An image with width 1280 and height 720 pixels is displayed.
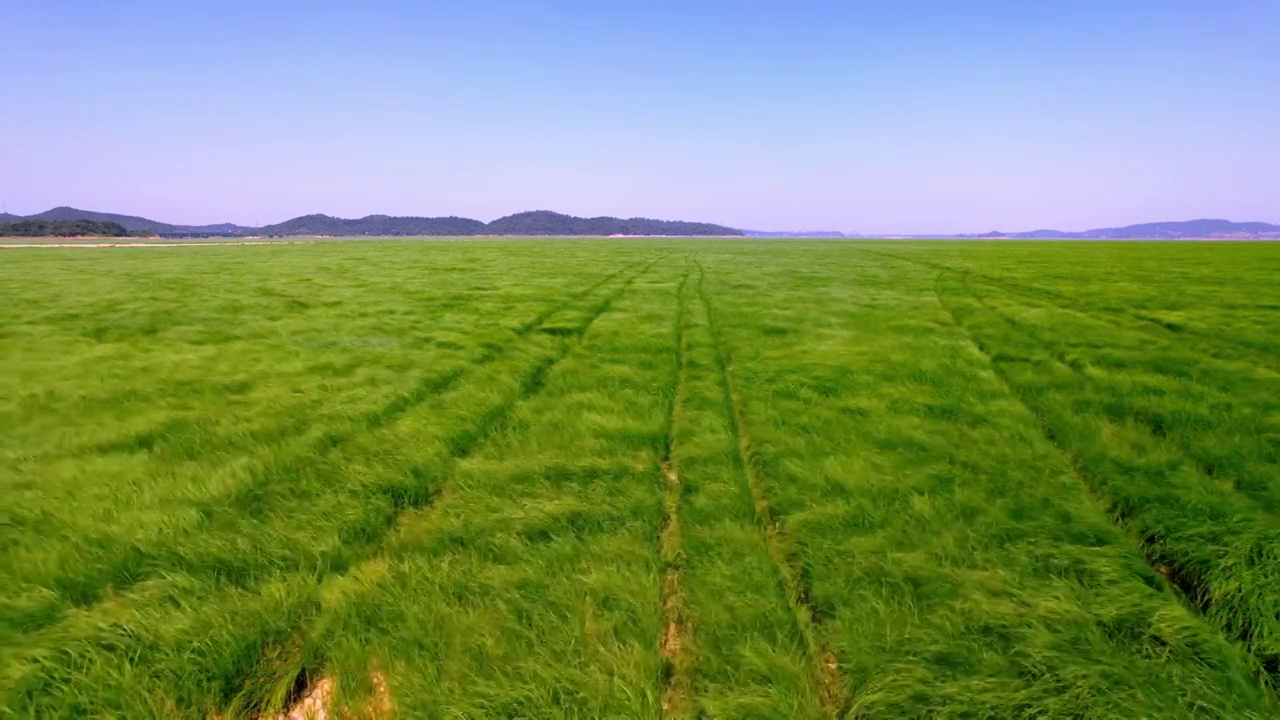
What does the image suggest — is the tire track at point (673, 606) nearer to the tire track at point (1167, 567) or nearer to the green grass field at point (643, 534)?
the green grass field at point (643, 534)

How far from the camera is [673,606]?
13.8 feet

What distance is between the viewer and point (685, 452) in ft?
23.7

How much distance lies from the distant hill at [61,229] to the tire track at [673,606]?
249m

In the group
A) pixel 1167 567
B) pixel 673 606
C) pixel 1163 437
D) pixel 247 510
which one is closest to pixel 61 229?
pixel 247 510

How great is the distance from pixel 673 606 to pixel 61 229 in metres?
274

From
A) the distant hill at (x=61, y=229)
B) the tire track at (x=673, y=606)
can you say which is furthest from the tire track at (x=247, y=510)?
the distant hill at (x=61, y=229)

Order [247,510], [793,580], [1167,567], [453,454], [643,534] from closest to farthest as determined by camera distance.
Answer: [793,580]
[1167,567]
[643,534]
[247,510]
[453,454]

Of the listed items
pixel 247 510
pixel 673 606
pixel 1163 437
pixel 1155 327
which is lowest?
pixel 673 606

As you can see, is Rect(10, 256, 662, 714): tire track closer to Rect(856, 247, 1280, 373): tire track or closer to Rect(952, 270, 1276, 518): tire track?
Rect(952, 270, 1276, 518): tire track

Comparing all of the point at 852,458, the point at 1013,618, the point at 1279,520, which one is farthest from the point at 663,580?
the point at 1279,520

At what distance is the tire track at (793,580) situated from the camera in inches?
136

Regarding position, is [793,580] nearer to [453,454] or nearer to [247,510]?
[453,454]

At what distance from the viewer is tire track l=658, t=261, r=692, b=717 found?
3414mm

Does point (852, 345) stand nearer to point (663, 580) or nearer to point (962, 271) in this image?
point (663, 580)
